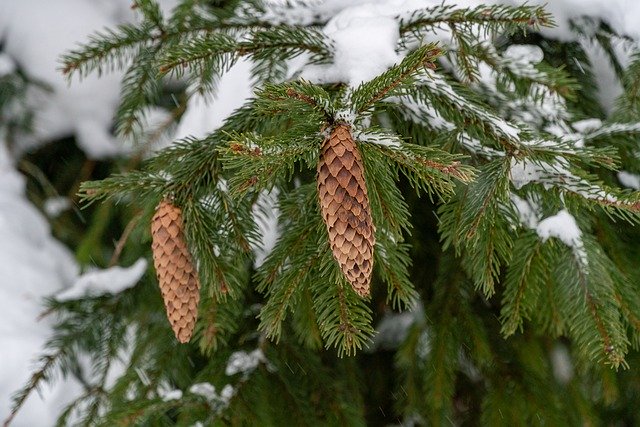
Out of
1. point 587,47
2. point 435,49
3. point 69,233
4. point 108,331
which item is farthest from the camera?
point 69,233

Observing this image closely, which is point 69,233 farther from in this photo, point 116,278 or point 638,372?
point 638,372

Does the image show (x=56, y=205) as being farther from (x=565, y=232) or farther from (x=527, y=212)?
(x=565, y=232)

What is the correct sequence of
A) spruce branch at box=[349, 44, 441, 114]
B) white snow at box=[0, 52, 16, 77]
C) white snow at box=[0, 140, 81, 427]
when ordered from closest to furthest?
spruce branch at box=[349, 44, 441, 114] → white snow at box=[0, 140, 81, 427] → white snow at box=[0, 52, 16, 77]

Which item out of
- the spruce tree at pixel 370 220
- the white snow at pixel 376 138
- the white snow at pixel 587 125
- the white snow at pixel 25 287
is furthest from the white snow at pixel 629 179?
the white snow at pixel 25 287

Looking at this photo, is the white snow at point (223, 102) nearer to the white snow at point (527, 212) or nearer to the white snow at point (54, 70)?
the white snow at point (527, 212)

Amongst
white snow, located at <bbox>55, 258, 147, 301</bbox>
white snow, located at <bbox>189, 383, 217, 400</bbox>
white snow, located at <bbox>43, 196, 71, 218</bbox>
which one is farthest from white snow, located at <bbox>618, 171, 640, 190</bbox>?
white snow, located at <bbox>43, 196, 71, 218</bbox>

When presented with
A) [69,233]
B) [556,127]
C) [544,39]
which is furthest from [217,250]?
[69,233]

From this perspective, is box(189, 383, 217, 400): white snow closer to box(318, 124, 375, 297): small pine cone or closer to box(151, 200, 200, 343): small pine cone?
box(151, 200, 200, 343): small pine cone

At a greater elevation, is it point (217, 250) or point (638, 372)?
point (217, 250)
